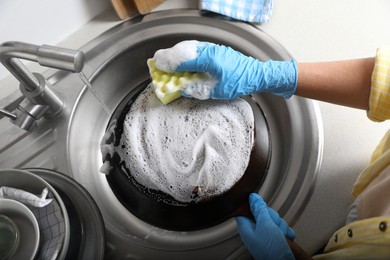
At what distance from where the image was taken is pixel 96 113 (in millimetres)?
966

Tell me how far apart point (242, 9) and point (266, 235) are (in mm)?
595

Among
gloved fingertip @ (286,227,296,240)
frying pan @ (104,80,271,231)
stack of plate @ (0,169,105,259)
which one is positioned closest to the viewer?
stack of plate @ (0,169,105,259)

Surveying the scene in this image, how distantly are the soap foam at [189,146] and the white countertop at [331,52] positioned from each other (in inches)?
7.5

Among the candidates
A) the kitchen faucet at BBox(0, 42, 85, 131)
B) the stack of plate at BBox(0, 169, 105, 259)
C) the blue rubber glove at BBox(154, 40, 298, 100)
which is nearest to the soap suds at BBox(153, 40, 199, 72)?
the blue rubber glove at BBox(154, 40, 298, 100)

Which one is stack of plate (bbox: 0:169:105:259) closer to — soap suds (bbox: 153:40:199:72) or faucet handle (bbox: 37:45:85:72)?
faucet handle (bbox: 37:45:85:72)

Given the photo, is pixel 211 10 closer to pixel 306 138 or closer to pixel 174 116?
pixel 174 116

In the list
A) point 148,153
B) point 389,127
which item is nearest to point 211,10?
point 148,153

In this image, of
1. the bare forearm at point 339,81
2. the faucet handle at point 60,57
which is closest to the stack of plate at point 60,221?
the faucet handle at point 60,57

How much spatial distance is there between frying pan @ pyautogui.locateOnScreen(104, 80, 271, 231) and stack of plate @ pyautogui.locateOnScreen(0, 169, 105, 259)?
18cm

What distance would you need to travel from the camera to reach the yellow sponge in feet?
2.50

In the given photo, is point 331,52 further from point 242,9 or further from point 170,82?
point 170,82

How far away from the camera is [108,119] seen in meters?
1.00

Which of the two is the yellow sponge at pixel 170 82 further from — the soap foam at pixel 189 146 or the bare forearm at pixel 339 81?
the bare forearm at pixel 339 81

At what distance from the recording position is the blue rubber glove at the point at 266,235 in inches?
26.4
